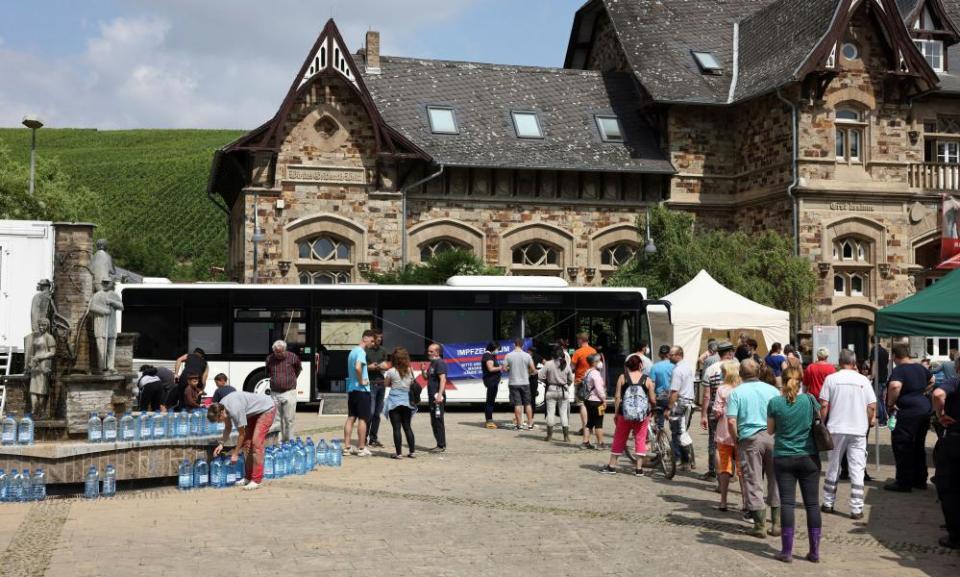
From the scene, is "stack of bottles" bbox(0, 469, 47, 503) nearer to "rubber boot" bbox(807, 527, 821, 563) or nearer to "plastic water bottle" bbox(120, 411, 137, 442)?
"plastic water bottle" bbox(120, 411, 137, 442)

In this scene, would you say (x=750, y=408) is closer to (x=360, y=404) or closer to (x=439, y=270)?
(x=360, y=404)

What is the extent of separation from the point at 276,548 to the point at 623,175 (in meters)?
24.6

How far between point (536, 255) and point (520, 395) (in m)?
13.5

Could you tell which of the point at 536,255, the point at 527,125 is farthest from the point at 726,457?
the point at 527,125

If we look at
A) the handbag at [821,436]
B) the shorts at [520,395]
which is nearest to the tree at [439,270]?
the shorts at [520,395]

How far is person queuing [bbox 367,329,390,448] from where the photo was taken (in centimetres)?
1495

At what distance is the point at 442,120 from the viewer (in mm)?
31484

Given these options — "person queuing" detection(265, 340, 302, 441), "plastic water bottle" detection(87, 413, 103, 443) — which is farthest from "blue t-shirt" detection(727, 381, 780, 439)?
"plastic water bottle" detection(87, 413, 103, 443)

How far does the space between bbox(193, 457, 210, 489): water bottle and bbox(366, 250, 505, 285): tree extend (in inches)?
579

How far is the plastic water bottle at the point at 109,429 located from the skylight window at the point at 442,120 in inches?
802

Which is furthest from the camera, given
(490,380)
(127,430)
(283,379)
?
(490,380)

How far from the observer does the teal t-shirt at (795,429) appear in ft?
28.0

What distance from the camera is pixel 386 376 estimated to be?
14383 mm

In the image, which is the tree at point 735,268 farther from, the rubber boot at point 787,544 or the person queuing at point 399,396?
the rubber boot at point 787,544
